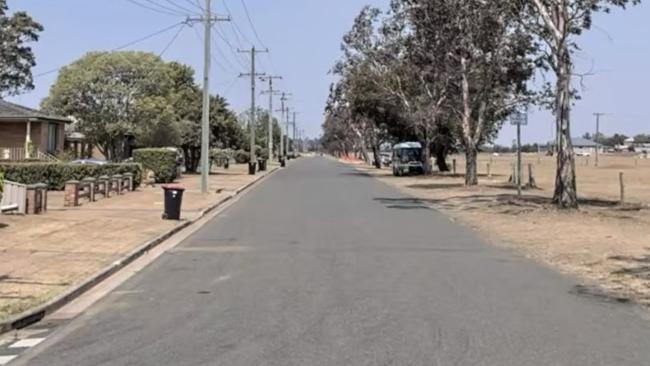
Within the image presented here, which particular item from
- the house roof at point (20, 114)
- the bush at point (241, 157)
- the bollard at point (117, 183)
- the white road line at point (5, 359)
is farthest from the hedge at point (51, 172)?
the bush at point (241, 157)

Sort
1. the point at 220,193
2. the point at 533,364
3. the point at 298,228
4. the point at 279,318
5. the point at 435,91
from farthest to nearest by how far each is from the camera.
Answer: the point at 435,91, the point at 220,193, the point at 298,228, the point at 279,318, the point at 533,364

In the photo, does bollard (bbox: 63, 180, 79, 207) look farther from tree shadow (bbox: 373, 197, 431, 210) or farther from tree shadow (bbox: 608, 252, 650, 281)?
tree shadow (bbox: 608, 252, 650, 281)

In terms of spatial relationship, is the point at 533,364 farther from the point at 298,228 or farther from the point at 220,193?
the point at 220,193

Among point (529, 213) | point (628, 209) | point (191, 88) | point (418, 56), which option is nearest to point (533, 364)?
point (529, 213)

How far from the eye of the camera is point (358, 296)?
1032cm

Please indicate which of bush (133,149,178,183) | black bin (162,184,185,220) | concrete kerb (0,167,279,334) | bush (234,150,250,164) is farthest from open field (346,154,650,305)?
bush (234,150,250,164)

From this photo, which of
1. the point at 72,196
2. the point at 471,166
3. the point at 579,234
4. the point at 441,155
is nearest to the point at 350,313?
the point at 579,234

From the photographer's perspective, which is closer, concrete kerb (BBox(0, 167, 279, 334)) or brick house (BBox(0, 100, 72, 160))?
concrete kerb (BBox(0, 167, 279, 334))

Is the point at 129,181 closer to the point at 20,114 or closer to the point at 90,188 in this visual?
the point at 90,188

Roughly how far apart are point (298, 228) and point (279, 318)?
35.1 ft

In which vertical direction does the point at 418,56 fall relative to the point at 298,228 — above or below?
above

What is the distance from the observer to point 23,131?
155 feet

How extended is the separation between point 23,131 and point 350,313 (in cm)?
4208

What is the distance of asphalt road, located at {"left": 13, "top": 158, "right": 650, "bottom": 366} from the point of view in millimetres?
7316
